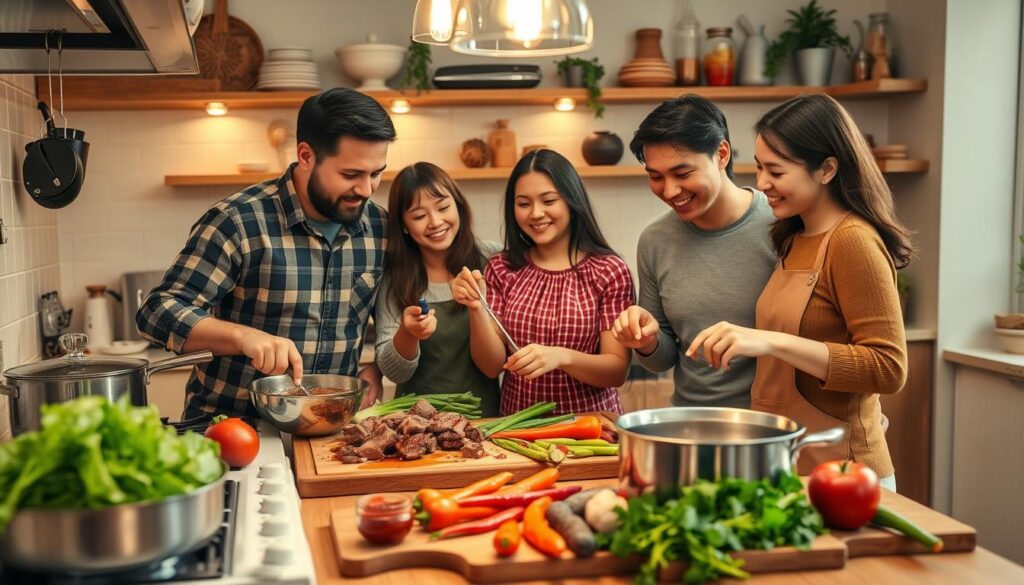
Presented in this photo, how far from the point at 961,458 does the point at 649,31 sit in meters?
2.44

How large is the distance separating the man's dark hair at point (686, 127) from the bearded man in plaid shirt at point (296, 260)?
685mm

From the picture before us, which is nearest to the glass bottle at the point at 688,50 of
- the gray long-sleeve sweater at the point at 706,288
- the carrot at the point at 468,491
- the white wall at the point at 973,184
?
the white wall at the point at 973,184

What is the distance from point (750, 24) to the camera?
5090 millimetres

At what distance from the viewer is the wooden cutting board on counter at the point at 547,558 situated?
1584mm

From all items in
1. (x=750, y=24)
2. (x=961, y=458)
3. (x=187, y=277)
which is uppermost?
(x=750, y=24)

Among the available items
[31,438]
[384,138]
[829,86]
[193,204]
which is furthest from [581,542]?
[829,86]

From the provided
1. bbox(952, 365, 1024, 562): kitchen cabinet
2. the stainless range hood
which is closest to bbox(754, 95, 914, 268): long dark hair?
the stainless range hood

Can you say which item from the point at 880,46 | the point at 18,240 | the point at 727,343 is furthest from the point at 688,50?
the point at 727,343

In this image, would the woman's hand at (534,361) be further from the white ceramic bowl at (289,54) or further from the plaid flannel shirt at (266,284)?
the white ceramic bowl at (289,54)

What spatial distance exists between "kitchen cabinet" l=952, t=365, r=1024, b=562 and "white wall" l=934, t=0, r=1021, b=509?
0.25 ft

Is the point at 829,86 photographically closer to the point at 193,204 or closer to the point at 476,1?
the point at 193,204

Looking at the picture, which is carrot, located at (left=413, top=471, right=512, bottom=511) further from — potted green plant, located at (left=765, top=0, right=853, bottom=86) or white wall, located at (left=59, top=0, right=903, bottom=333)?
potted green plant, located at (left=765, top=0, right=853, bottom=86)

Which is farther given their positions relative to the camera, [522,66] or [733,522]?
[522,66]

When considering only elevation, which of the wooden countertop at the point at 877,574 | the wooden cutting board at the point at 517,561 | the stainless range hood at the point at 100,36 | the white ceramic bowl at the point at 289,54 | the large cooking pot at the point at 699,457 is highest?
the white ceramic bowl at the point at 289,54
